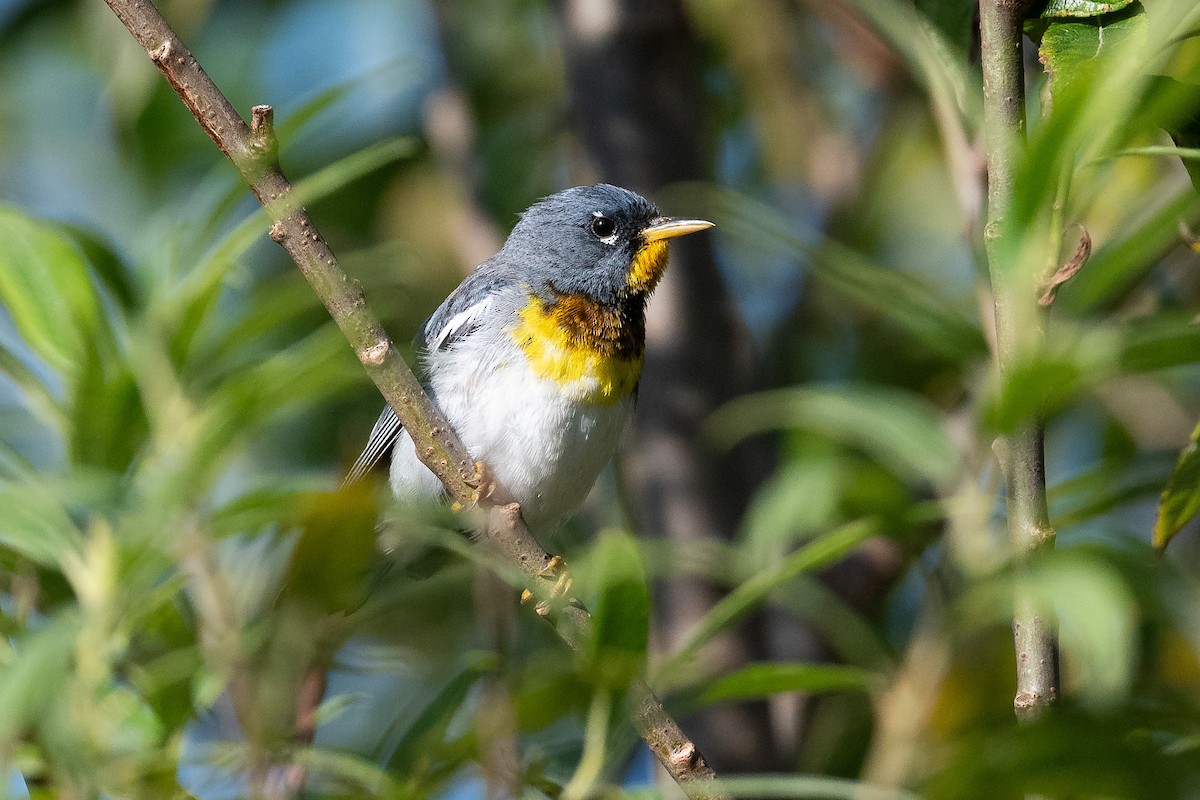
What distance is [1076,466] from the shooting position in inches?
163

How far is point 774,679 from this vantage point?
207 centimetres

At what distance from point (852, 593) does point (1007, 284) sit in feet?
6.88

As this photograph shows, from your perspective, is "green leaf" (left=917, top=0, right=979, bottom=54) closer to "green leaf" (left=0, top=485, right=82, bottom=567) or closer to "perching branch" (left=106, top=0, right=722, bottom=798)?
"perching branch" (left=106, top=0, right=722, bottom=798)

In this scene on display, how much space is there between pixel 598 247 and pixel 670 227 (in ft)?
1.07

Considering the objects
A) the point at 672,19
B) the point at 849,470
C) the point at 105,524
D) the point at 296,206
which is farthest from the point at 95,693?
the point at 672,19

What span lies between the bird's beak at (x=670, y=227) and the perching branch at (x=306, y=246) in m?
1.76

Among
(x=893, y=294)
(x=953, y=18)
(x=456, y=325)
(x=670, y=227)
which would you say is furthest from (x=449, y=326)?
(x=953, y=18)

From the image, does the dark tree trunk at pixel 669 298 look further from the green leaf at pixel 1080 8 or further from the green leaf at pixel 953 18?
the green leaf at pixel 1080 8

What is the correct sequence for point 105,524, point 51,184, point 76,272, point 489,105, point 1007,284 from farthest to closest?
point 51,184 < point 489,105 < point 76,272 < point 105,524 < point 1007,284

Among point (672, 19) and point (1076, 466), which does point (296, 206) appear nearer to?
point (672, 19)

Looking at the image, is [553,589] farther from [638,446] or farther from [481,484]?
[638,446]

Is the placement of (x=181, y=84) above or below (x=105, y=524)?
above

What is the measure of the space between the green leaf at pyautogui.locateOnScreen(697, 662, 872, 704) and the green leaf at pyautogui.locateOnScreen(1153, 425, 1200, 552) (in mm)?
529

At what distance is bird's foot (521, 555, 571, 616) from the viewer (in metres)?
1.89
